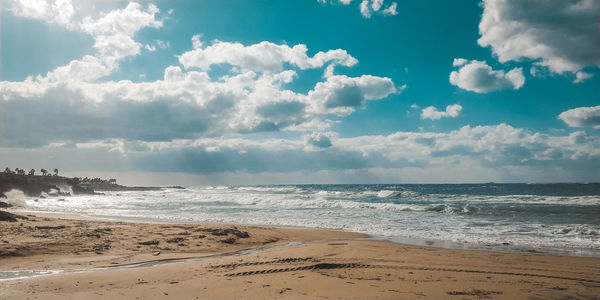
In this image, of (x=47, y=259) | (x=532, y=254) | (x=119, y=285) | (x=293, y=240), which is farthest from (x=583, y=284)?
(x=47, y=259)

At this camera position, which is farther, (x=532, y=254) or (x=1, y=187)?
(x=1, y=187)

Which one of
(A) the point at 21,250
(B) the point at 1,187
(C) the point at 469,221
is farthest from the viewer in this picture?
(B) the point at 1,187

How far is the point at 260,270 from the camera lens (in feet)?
22.1

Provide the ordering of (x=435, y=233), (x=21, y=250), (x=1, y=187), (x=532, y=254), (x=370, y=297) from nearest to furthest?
1. (x=370, y=297)
2. (x=21, y=250)
3. (x=532, y=254)
4. (x=435, y=233)
5. (x=1, y=187)

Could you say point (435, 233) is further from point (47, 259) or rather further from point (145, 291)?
point (47, 259)

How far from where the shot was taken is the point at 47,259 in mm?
7430

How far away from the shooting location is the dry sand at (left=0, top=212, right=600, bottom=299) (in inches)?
214

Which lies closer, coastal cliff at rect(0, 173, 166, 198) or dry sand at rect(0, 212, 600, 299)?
dry sand at rect(0, 212, 600, 299)

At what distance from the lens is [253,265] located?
23.6 feet

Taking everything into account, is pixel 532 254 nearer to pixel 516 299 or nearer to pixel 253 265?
pixel 516 299

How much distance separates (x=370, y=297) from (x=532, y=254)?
6.83 m

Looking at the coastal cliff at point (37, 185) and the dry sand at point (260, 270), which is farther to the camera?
the coastal cliff at point (37, 185)

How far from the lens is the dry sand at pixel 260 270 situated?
5.43 meters

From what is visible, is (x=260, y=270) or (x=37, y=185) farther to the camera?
(x=37, y=185)
